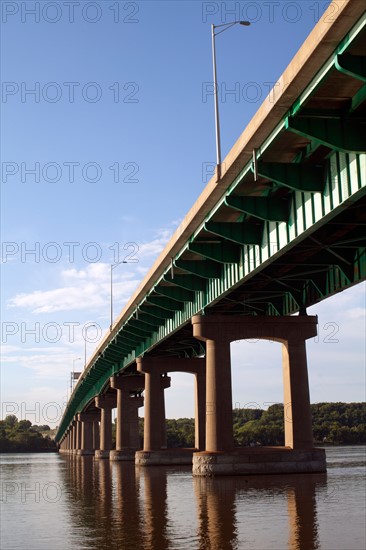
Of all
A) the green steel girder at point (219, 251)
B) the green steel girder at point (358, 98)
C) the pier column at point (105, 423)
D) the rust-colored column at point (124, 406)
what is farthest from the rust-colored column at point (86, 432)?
the green steel girder at point (358, 98)

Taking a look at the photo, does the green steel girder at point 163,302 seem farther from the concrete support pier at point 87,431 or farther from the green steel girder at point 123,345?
the concrete support pier at point 87,431

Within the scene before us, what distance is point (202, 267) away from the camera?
1719 inches

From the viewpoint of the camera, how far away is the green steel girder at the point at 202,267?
4300cm

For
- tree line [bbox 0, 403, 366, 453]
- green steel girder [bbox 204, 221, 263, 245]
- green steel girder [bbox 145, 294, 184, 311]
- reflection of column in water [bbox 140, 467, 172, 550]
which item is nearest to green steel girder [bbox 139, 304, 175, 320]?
green steel girder [bbox 145, 294, 184, 311]

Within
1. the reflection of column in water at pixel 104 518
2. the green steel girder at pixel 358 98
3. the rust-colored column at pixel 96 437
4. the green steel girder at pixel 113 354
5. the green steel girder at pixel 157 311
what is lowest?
the rust-colored column at pixel 96 437

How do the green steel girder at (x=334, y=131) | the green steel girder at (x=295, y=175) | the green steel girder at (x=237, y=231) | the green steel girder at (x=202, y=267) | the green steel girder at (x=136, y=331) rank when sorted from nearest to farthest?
the green steel girder at (x=334, y=131)
the green steel girder at (x=295, y=175)
the green steel girder at (x=237, y=231)
the green steel girder at (x=202, y=267)
the green steel girder at (x=136, y=331)

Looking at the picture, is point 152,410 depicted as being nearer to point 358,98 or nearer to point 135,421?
point 135,421

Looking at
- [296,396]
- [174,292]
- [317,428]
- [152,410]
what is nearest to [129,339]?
[152,410]

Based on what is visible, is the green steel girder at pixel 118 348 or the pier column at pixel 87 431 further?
the pier column at pixel 87 431

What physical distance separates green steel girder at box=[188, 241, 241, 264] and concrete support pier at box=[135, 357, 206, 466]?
115 ft

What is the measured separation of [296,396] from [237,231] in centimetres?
1580

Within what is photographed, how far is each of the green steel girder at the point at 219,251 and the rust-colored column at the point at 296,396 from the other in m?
11.6

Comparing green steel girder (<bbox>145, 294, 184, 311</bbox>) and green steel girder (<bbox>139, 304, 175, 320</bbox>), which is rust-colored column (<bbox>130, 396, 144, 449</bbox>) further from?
green steel girder (<bbox>145, 294, 184, 311</bbox>)

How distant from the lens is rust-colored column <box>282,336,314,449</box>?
46.9 meters
